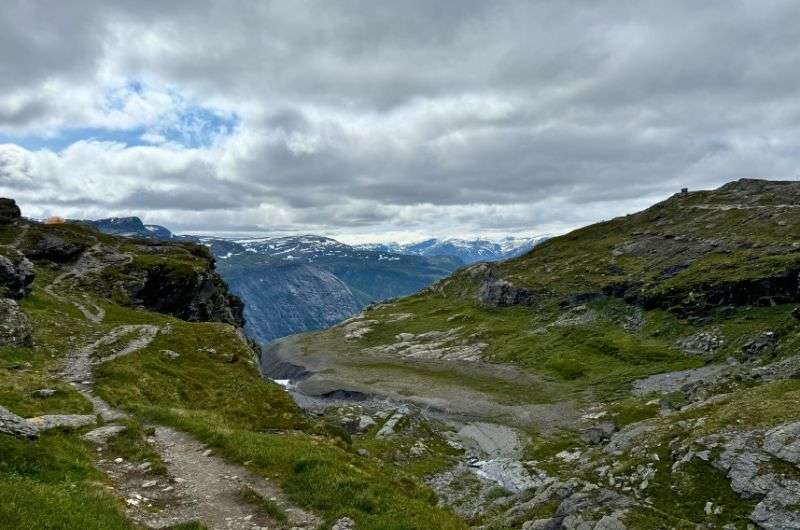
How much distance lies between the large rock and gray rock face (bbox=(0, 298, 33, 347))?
140 m

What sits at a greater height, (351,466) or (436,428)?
(351,466)

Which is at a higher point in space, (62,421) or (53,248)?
(53,248)

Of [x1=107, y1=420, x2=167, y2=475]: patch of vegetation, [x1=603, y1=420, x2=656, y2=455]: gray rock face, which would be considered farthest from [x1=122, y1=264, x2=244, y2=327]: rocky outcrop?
[x1=603, y1=420, x2=656, y2=455]: gray rock face

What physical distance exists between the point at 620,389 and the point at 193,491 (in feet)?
307

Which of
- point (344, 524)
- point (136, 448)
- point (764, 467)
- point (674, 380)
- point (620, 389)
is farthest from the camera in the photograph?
point (620, 389)

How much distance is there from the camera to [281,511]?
1988 centimetres

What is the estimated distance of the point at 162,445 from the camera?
90.9 feet

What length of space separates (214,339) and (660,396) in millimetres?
71239

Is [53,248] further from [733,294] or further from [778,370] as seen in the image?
[733,294]

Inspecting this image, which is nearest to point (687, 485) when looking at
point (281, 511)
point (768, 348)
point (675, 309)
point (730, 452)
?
point (730, 452)

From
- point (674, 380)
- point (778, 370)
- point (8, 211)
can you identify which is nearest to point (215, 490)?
point (778, 370)

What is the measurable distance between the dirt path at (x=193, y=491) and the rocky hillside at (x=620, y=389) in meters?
20.8

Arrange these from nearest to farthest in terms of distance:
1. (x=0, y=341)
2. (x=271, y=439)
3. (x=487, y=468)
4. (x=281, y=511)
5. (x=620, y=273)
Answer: (x=281, y=511) → (x=271, y=439) → (x=0, y=341) → (x=487, y=468) → (x=620, y=273)

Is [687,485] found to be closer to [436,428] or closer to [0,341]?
[436,428]
